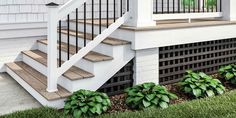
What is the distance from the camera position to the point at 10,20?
5.68 meters

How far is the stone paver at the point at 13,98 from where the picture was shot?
380 centimetres

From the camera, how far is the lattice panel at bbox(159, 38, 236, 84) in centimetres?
489

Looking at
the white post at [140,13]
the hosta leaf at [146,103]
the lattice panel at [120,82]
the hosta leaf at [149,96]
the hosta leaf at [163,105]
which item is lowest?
the hosta leaf at [163,105]

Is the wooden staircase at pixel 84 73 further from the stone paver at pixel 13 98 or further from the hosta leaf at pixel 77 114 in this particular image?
the hosta leaf at pixel 77 114

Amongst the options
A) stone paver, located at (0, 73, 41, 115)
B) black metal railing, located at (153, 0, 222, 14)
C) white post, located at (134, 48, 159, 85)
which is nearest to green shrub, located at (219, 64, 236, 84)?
white post, located at (134, 48, 159, 85)

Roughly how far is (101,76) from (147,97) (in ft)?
2.27

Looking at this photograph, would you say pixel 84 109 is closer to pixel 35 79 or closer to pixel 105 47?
pixel 105 47

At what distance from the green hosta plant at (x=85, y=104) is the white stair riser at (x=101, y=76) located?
185 mm

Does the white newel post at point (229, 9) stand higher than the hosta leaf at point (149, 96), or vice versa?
the white newel post at point (229, 9)

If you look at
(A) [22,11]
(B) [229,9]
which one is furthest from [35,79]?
(B) [229,9]

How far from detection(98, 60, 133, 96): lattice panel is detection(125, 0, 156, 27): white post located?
57 centimetres

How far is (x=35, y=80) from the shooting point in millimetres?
4484

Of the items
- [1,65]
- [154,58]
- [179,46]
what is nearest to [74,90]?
[154,58]

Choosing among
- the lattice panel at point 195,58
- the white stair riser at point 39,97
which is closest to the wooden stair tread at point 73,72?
the white stair riser at point 39,97
